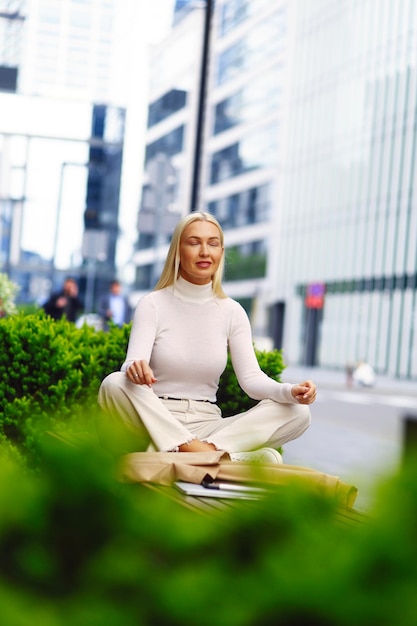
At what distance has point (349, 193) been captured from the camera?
59.7 metres

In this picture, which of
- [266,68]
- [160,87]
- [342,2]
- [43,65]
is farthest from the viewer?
[160,87]

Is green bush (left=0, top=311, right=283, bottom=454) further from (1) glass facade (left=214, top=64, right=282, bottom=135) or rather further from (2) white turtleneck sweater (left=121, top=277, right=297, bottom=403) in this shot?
(1) glass facade (left=214, top=64, right=282, bottom=135)

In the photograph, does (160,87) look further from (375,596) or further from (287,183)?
(375,596)

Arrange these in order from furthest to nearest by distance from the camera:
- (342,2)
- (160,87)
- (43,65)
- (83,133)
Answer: (160,87), (342,2), (43,65), (83,133)

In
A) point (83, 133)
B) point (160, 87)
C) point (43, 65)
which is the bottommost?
point (83, 133)

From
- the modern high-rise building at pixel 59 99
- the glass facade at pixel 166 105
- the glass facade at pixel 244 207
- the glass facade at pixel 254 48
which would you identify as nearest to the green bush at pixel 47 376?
the modern high-rise building at pixel 59 99

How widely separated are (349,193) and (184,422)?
2196 inches

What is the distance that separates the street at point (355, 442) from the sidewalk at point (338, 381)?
26.9ft

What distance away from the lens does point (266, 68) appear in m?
70.8

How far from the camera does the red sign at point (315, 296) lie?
6178 cm

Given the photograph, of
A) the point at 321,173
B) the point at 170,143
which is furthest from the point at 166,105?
the point at 321,173

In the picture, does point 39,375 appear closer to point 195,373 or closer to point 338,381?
point 195,373

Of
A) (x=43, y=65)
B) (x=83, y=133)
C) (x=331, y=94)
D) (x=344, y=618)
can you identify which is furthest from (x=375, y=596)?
(x=331, y=94)

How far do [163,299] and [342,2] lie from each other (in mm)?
59196
